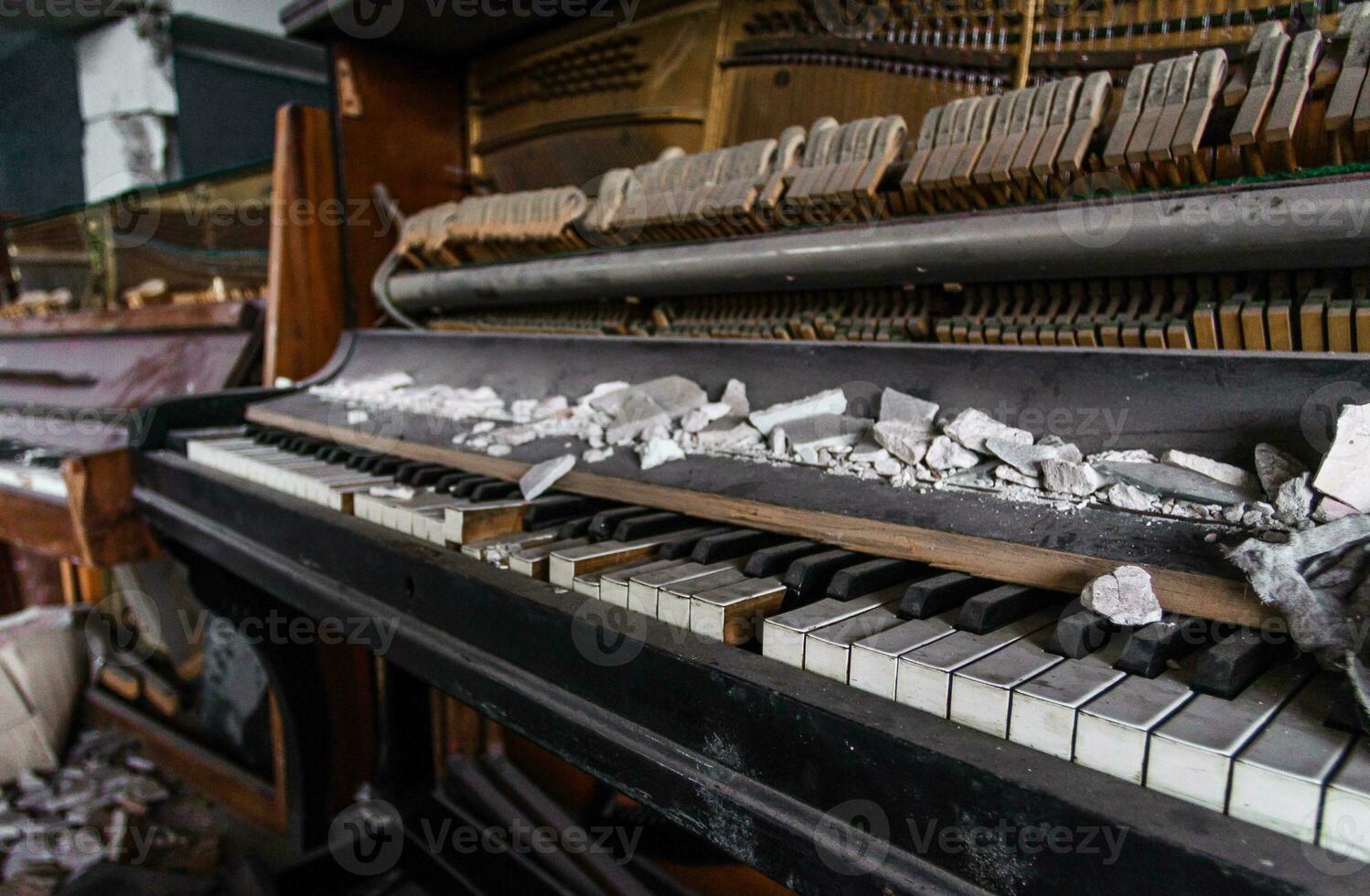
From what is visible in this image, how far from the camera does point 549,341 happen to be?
190 centimetres

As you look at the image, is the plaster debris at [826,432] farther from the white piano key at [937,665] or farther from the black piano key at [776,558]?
the white piano key at [937,665]

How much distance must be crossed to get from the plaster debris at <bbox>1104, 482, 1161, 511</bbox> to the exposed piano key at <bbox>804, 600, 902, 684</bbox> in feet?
0.95

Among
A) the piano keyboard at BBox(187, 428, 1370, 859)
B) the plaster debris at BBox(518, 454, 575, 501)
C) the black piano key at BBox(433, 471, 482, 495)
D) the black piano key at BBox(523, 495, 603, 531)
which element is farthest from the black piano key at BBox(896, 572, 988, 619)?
the black piano key at BBox(433, 471, 482, 495)

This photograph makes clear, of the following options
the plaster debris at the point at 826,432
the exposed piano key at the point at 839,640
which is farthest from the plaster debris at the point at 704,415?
the exposed piano key at the point at 839,640

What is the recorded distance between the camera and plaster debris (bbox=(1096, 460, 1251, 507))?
0.82m

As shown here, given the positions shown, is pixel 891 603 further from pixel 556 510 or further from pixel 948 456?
pixel 556 510

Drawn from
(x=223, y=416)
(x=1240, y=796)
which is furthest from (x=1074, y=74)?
(x=223, y=416)

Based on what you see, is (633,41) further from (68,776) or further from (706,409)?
(68,776)

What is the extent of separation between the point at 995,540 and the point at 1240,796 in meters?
0.36

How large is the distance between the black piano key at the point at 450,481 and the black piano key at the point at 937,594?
2.82 feet

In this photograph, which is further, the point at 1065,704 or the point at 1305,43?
the point at 1305,43

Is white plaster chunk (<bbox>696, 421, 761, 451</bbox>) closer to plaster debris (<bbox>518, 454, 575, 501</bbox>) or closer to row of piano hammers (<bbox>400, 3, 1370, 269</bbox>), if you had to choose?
plaster debris (<bbox>518, 454, 575, 501</bbox>)

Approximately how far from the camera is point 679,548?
3.43ft

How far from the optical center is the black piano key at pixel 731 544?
990 mm
